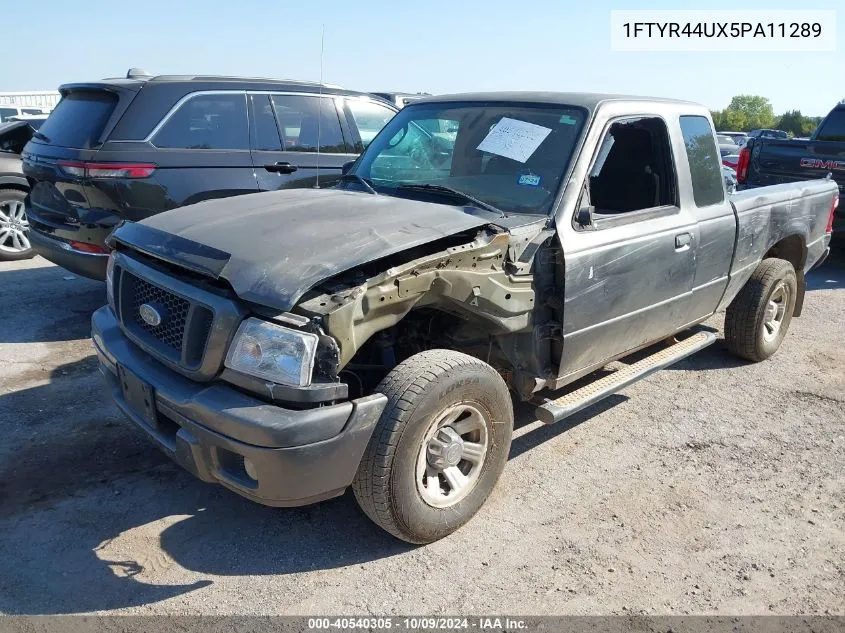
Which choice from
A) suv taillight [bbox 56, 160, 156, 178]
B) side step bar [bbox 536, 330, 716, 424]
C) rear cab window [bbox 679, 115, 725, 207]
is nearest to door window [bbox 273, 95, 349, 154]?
suv taillight [bbox 56, 160, 156, 178]

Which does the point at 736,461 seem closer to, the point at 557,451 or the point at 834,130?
the point at 557,451

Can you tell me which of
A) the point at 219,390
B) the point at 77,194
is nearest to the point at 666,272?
the point at 219,390

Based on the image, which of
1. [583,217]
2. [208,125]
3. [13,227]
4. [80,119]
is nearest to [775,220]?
[583,217]

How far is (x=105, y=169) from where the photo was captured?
17.7 ft

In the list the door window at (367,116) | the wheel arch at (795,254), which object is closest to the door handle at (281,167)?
the door window at (367,116)

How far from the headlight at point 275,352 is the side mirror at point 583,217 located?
1.63 metres

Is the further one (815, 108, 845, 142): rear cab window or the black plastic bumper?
(815, 108, 845, 142): rear cab window

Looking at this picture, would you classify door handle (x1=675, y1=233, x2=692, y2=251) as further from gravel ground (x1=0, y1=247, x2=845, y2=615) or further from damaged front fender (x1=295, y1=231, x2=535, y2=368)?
damaged front fender (x1=295, y1=231, x2=535, y2=368)

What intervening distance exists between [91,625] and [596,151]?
3206 mm

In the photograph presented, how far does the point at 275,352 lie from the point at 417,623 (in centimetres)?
119

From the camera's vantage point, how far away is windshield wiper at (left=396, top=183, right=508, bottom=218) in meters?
3.51

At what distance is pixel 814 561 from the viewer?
3.09 meters

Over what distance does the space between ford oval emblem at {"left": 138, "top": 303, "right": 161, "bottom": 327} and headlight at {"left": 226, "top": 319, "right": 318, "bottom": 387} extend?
544 millimetres

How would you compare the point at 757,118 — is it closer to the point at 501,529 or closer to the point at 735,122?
the point at 735,122
